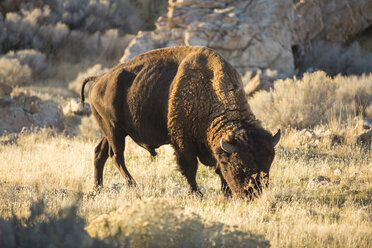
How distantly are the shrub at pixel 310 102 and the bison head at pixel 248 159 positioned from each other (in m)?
5.26

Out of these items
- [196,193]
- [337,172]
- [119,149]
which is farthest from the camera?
[337,172]

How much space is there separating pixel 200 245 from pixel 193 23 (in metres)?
15.3

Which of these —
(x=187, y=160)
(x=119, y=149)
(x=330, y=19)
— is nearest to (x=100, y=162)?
(x=119, y=149)

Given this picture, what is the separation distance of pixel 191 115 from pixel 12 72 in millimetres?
14176

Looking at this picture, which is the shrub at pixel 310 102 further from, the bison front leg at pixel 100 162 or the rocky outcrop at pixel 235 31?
the rocky outcrop at pixel 235 31

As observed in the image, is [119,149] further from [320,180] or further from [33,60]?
[33,60]

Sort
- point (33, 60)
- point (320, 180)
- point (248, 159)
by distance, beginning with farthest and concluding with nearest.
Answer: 1. point (33, 60)
2. point (320, 180)
3. point (248, 159)

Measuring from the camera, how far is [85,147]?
9.64 m

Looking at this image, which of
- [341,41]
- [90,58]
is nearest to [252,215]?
[90,58]

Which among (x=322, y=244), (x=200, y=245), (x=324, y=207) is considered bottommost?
(x=324, y=207)

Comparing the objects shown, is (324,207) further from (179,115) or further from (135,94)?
(135,94)

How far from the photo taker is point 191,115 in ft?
18.0

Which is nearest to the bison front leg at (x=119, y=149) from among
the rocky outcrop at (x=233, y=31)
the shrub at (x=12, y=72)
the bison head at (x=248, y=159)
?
the bison head at (x=248, y=159)

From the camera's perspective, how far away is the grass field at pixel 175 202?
10.5 feet
